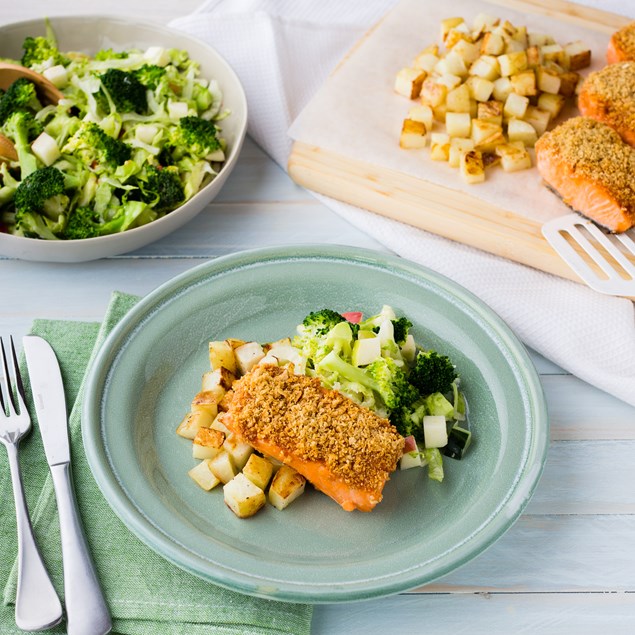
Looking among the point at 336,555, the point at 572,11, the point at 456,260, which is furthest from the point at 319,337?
the point at 572,11

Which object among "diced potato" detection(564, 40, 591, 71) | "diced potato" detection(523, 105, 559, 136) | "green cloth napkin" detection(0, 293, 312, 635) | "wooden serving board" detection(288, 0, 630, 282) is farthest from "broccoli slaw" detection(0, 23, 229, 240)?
"diced potato" detection(564, 40, 591, 71)

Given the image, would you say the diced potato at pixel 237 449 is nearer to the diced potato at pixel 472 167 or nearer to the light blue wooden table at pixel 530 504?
the light blue wooden table at pixel 530 504

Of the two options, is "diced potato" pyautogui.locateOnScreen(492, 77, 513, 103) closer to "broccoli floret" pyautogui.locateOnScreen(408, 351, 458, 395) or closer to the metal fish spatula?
the metal fish spatula

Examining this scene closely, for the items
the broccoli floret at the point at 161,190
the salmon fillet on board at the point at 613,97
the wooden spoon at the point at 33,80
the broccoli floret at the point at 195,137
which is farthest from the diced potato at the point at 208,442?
the salmon fillet on board at the point at 613,97

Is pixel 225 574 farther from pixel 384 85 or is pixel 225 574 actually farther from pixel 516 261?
pixel 384 85

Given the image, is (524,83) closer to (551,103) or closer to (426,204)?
(551,103)

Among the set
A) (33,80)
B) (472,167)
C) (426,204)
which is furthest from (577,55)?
(33,80)
